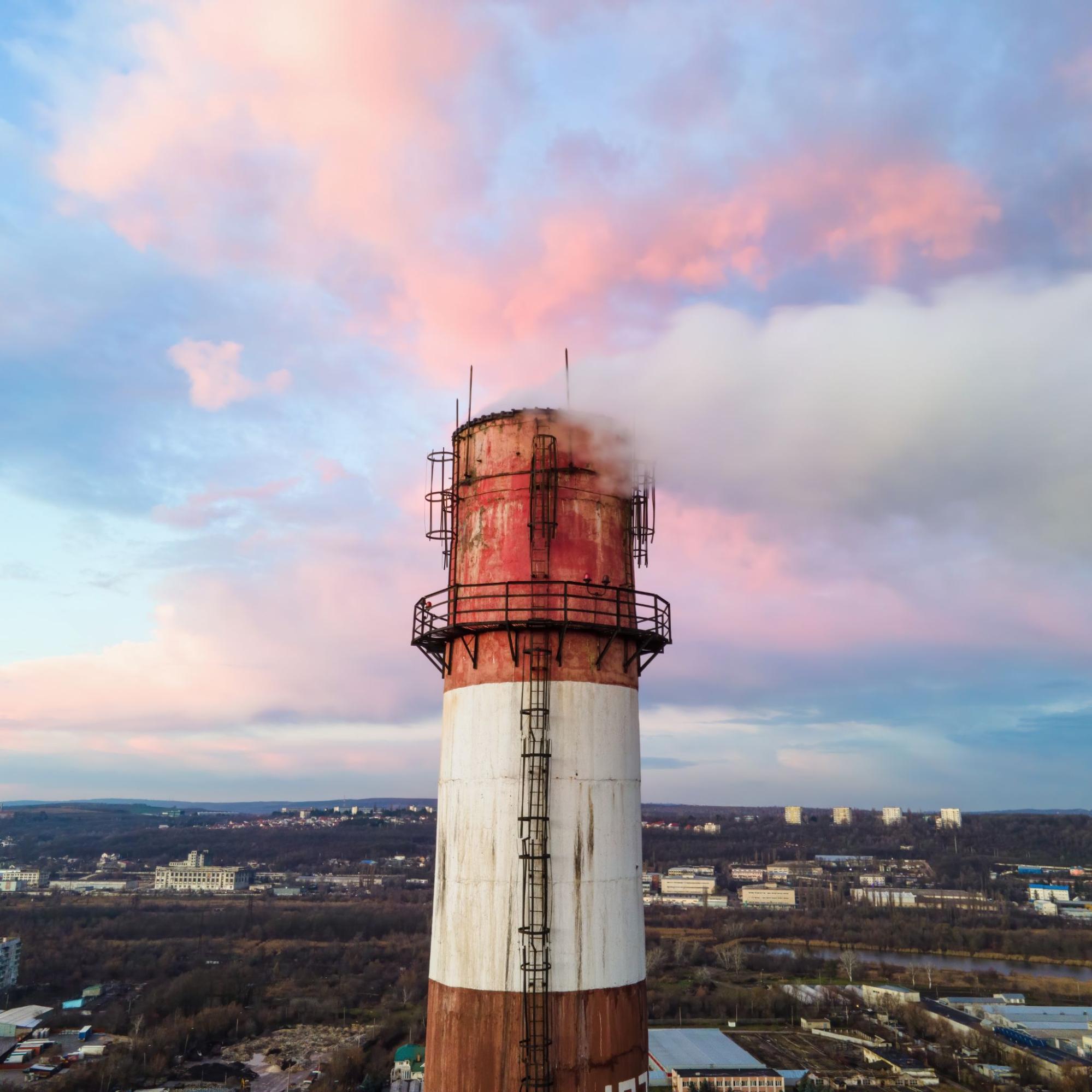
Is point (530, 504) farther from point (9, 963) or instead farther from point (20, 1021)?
point (9, 963)

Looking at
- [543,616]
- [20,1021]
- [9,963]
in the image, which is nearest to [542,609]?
[543,616]

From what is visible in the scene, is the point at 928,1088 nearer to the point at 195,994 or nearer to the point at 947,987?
the point at 947,987

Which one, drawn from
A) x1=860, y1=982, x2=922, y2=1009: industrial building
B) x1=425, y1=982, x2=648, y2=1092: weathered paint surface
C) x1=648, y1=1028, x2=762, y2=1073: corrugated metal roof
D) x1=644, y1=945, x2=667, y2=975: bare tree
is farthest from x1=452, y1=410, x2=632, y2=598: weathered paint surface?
x1=644, y1=945, x2=667, y2=975: bare tree

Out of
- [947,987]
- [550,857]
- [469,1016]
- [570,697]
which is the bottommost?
[947,987]

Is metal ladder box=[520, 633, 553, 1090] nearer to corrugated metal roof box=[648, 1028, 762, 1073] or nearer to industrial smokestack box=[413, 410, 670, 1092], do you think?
industrial smokestack box=[413, 410, 670, 1092]

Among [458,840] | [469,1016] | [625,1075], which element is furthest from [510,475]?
[625,1075]
